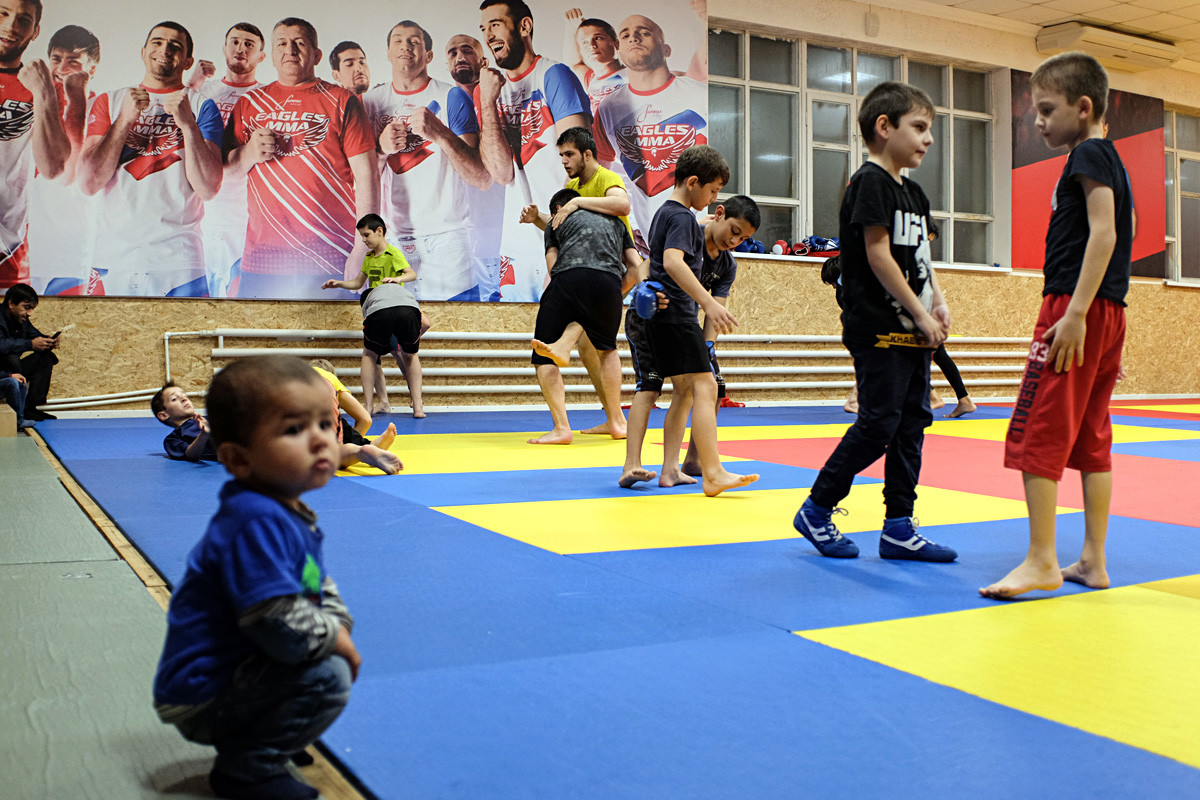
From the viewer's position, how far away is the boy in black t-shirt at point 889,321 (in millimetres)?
3012

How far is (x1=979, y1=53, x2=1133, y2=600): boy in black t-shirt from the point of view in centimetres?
257

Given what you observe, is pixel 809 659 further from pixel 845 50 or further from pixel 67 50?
pixel 845 50

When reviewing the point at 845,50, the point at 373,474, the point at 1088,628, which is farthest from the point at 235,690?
the point at 845,50

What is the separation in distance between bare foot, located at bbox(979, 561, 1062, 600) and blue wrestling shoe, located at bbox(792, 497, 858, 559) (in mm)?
544

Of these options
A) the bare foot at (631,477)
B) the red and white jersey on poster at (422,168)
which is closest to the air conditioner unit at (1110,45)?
the red and white jersey on poster at (422,168)

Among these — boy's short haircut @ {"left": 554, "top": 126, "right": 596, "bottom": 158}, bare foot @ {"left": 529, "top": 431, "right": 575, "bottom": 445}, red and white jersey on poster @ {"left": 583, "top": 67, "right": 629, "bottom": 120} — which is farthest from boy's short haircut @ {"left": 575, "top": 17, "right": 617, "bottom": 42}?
bare foot @ {"left": 529, "top": 431, "right": 575, "bottom": 445}

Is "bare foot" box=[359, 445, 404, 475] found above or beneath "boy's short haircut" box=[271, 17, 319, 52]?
beneath

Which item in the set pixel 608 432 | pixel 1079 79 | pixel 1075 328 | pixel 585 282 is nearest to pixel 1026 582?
pixel 1075 328

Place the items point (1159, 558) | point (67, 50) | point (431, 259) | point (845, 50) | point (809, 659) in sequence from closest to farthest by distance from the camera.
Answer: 1. point (809, 659)
2. point (1159, 558)
3. point (67, 50)
4. point (431, 259)
5. point (845, 50)

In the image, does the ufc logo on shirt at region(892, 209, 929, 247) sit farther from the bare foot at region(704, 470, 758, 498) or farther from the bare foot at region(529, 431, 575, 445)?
the bare foot at region(529, 431, 575, 445)

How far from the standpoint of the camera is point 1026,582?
258cm

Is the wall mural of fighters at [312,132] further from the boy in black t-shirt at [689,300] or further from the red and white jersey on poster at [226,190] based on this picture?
the boy in black t-shirt at [689,300]

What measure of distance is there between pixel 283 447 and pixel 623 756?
0.68 metres

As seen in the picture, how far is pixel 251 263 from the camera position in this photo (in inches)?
353
